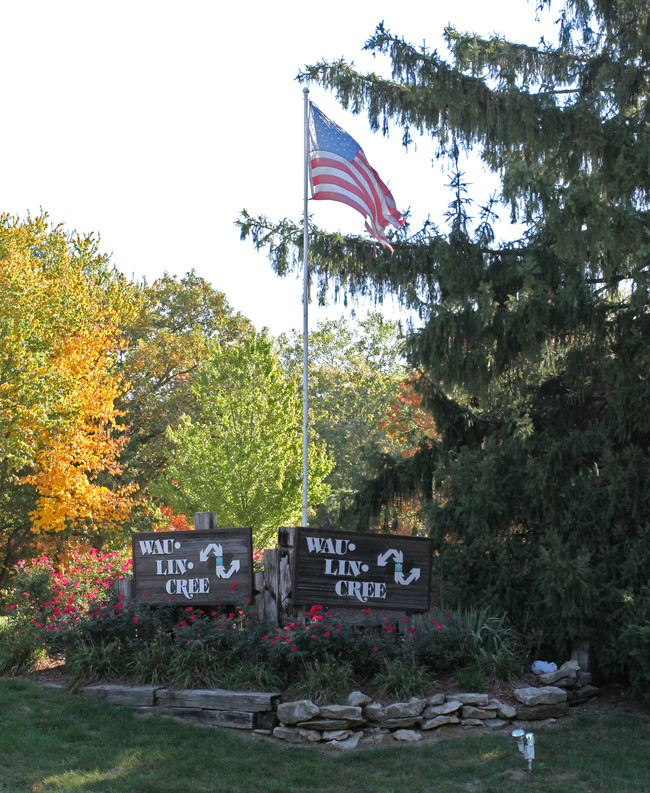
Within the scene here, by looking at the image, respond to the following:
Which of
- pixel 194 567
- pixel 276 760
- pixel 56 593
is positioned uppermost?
pixel 194 567

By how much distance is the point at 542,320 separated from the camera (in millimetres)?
8023

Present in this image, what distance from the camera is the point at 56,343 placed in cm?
1872

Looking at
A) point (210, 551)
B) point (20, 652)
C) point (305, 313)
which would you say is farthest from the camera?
point (305, 313)

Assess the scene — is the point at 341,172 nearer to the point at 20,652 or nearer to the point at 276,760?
the point at 20,652

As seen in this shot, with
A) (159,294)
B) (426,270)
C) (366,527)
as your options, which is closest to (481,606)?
(366,527)

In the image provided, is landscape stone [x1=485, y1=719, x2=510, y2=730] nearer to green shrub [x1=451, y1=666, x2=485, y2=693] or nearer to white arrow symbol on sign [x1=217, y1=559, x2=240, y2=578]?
green shrub [x1=451, y1=666, x2=485, y2=693]

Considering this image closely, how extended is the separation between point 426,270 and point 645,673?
16.8ft

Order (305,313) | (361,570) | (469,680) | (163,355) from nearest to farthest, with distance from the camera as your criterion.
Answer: (469,680)
(361,570)
(305,313)
(163,355)

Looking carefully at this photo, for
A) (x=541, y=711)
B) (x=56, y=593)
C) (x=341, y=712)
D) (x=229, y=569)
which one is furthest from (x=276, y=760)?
(x=56, y=593)

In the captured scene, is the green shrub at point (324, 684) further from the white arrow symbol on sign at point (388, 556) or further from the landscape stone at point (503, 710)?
the white arrow symbol on sign at point (388, 556)

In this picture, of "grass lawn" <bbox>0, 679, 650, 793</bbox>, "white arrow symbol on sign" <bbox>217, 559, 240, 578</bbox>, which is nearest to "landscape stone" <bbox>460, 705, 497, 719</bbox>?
"grass lawn" <bbox>0, 679, 650, 793</bbox>

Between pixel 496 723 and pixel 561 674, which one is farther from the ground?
pixel 561 674

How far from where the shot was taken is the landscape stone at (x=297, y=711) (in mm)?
6863

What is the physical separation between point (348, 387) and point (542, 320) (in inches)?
992
